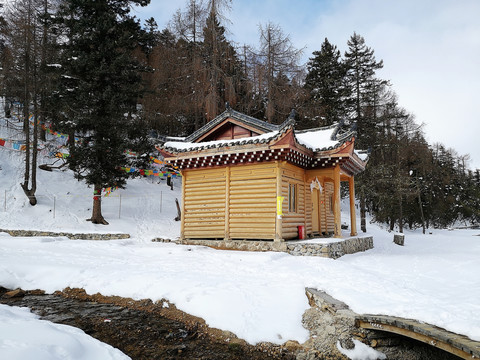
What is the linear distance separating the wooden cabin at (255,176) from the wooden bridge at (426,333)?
6.22m

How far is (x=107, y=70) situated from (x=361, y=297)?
1755 cm

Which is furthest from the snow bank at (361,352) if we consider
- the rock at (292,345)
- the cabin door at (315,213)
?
the cabin door at (315,213)

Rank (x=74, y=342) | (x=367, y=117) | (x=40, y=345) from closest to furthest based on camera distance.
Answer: (x=40, y=345) < (x=74, y=342) < (x=367, y=117)

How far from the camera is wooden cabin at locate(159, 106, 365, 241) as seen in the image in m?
11.6

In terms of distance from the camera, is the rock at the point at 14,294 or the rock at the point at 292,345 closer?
the rock at the point at 292,345

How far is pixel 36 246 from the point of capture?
36.8 feet

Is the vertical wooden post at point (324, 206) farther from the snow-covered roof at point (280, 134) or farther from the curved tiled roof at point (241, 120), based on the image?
the curved tiled roof at point (241, 120)

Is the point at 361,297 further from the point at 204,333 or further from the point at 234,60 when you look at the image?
the point at 234,60

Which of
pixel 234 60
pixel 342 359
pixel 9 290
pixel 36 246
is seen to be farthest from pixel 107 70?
pixel 342 359

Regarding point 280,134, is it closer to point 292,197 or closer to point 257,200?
point 257,200

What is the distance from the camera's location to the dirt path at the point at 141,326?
5184 mm

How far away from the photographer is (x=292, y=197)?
1273cm

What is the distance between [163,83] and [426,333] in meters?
24.3

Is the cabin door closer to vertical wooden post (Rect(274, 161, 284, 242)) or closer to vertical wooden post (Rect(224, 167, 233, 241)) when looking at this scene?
vertical wooden post (Rect(274, 161, 284, 242))
